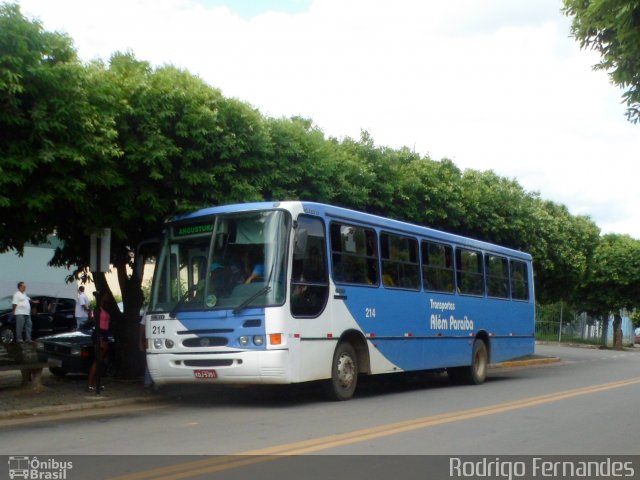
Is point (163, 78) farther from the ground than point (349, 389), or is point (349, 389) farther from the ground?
point (163, 78)

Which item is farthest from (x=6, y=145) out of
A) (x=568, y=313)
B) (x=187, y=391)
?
(x=568, y=313)

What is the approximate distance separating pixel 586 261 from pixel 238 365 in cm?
2191

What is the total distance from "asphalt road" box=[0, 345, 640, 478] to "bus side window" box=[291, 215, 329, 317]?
1551mm

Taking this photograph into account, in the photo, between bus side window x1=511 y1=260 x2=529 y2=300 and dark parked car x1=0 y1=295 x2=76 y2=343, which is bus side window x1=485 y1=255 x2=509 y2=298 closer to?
bus side window x1=511 y1=260 x2=529 y2=300

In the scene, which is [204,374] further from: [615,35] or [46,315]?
[46,315]

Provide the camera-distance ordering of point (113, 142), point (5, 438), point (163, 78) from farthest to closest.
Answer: point (163, 78)
point (113, 142)
point (5, 438)

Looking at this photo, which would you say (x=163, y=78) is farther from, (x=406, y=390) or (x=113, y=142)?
(x=406, y=390)

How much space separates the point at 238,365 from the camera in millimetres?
12188

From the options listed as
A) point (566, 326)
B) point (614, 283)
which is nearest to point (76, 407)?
point (614, 283)

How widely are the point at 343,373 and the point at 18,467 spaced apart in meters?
6.68

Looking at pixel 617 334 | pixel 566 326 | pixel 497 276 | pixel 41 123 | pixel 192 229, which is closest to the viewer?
pixel 41 123

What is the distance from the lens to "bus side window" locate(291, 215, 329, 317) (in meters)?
12.5

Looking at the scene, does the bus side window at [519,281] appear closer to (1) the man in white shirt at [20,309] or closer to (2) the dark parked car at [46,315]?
(1) the man in white shirt at [20,309]

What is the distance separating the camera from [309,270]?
12.8 meters
